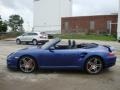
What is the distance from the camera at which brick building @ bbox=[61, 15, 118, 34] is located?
5747cm

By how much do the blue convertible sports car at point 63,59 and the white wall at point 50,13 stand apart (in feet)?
188

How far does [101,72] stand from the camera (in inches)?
412

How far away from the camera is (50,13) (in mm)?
69188

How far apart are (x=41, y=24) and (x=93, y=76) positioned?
6079 cm

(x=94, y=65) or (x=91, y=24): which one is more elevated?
(x=91, y=24)

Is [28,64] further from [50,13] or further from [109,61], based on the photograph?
[50,13]

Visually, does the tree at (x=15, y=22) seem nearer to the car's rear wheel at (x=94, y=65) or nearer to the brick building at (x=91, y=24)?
the brick building at (x=91, y=24)

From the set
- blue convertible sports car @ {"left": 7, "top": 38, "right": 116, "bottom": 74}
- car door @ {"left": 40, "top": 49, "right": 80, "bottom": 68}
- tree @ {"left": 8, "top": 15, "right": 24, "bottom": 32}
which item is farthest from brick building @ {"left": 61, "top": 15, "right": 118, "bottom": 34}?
car door @ {"left": 40, "top": 49, "right": 80, "bottom": 68}

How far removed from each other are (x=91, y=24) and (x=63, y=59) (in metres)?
50.9

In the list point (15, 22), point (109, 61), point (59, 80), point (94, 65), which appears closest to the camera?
point (59, 80)

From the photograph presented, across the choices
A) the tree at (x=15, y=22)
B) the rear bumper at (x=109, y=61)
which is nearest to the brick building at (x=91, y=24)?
the tree at (x=15, y=22)

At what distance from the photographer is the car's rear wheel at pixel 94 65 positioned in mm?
10216

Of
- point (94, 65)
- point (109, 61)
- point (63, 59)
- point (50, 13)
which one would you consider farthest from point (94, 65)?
point (50, 13)

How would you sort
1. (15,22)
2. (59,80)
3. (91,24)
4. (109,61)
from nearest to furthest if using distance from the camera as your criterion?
(59,80) < (109,61) < (91,24) < (15,22)
